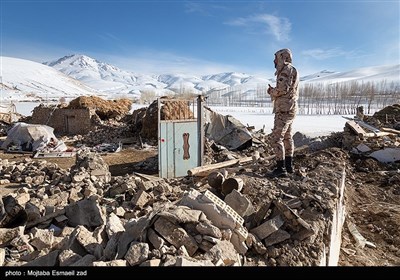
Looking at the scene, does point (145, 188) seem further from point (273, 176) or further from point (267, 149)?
point (267, 149)

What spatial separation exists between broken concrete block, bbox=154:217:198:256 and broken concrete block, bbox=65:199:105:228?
1.51 metres

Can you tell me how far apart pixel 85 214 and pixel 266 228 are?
230 centimetres

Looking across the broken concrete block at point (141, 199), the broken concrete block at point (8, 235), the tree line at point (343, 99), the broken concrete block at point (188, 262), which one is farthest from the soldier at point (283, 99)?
the tree line at point (343, 99)

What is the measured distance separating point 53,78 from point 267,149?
12840 centimetres

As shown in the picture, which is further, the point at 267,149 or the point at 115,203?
the point at 267,149

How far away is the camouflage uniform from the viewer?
4031 millimetres

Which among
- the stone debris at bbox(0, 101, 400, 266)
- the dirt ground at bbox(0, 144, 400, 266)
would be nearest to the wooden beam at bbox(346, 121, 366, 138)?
the dirt ground at bbox(0, 144, 400, 266)

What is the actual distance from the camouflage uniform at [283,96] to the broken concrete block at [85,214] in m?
2.64

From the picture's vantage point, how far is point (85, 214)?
3523mm

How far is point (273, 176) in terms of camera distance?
13.9ft

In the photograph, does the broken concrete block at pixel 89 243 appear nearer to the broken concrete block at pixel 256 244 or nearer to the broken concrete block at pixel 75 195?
the broken concrete block at pixel 256 244

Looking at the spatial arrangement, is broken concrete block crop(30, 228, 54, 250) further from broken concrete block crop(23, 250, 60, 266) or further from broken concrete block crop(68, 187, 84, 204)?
broken concrete block crop(68, 187, 84, 204)

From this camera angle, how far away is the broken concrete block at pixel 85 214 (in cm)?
343
